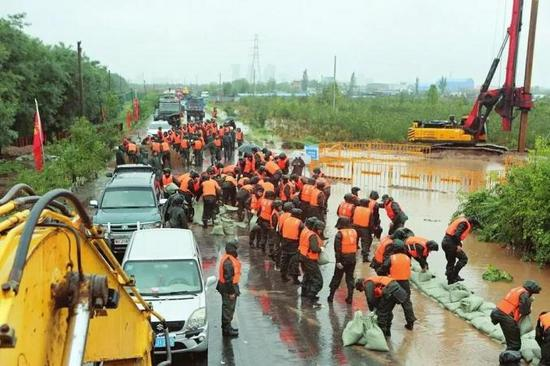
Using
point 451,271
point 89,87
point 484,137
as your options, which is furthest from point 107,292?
Result: point 89,87

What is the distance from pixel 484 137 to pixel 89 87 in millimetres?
27585

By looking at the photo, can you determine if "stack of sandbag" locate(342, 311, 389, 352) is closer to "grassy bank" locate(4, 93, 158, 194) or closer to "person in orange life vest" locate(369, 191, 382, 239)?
"person in orange life vest" locate(369, 191, 382, 239)

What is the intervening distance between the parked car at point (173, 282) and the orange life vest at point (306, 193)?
577 centimetres

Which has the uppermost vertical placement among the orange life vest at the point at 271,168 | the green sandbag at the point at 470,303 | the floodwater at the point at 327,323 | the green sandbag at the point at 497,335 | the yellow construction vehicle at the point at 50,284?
the yellow construction vehicle at the point at 50,284

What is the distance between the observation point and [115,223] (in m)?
14.9

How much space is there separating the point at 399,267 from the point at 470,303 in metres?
1.92

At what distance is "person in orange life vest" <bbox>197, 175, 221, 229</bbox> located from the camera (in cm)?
1772

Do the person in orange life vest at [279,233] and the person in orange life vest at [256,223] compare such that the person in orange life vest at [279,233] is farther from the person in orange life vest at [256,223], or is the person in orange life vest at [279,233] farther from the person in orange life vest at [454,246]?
the person in orange life vest at [454,246]

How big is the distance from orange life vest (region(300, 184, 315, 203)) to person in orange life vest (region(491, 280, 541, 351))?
8.01 metres

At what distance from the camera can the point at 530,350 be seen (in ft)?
31.4

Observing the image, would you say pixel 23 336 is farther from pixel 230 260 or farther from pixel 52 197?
pixel 230 260

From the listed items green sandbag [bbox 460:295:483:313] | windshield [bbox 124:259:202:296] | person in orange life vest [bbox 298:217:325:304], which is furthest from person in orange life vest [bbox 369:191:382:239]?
windshield [bbox 124:259:202:296]

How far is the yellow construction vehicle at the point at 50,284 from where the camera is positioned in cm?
289

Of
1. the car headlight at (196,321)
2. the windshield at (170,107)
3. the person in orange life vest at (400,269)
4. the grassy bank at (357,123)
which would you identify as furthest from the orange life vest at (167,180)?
the windshield at (170,107)
